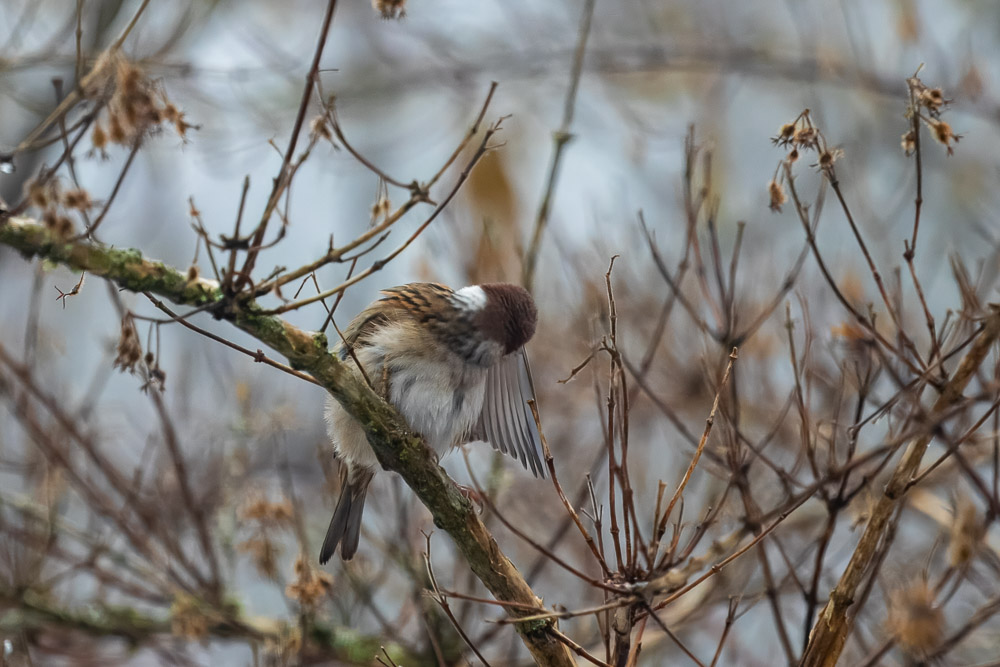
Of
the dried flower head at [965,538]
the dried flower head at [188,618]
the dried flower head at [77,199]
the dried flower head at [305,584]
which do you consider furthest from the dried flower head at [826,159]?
the dried flower head at [188,618]

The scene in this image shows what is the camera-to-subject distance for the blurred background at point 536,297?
4.19 m

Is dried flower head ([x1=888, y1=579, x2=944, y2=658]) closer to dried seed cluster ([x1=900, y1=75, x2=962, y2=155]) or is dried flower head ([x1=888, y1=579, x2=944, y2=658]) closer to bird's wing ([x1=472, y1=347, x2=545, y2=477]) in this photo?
dried seed cluster ([x1=900, y1=75, x2=962, y2=155])

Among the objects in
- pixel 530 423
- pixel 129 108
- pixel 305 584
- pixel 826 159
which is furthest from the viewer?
pixel 530 423

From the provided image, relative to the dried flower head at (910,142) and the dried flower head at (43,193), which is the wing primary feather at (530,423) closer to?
the dried flower head at (910,142)

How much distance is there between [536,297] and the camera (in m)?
5.51

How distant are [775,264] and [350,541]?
344 cm

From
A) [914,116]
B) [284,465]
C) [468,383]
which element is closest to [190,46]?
[284,465]

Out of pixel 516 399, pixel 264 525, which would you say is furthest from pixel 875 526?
pixel 264 525

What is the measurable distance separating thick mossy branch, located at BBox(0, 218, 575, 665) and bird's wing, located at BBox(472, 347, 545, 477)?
1.00 meters

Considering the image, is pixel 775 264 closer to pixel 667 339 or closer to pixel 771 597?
pixel 667 339

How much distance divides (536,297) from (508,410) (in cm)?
188

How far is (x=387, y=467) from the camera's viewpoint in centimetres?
270

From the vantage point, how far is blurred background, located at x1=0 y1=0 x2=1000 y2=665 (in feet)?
13.7

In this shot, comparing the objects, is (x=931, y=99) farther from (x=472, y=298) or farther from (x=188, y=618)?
(x=188, y=618)
